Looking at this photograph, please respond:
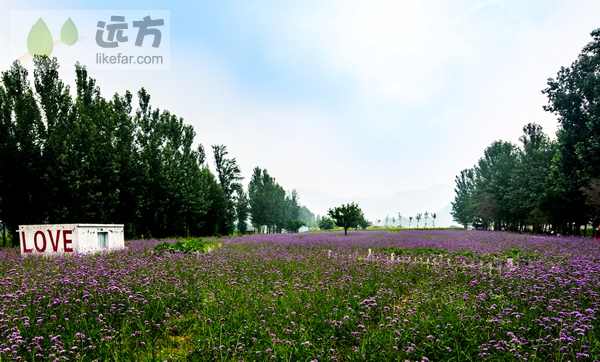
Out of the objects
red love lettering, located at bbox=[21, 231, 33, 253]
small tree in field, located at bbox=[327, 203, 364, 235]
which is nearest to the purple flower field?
red love lettering, located at bbox=[21, 231, 33, 253]

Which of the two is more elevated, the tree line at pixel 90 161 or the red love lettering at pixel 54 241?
the tree line at pixel 90 161

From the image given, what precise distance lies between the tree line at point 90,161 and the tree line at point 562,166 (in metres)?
37.0

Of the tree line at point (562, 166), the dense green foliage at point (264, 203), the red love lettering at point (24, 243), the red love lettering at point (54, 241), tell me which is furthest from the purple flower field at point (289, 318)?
the dense green foliage at point (264, 203)

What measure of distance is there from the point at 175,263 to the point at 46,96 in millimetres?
22925

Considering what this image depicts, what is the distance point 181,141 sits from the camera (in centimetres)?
4462

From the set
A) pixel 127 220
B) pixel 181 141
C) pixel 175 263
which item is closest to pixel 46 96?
pixel 127 220

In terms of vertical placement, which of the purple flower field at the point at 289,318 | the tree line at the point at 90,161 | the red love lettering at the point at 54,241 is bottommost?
the purple flower field at the point at 289,318

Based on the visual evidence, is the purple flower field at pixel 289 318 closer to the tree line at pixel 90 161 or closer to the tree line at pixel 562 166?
the tree line at pixel 90 161

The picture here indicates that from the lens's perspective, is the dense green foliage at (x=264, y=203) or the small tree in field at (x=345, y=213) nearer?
the small tree in field at (x=345, y=213)

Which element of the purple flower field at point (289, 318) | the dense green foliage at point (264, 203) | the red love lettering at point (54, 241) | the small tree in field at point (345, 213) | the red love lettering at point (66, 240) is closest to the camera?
the purple flower field at point (289, 318)

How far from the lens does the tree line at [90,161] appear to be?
24.5 m

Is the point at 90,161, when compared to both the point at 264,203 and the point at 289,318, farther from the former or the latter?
the point at 264,203

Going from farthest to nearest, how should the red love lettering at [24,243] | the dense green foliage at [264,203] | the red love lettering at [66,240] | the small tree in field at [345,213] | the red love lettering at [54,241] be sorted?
the dense green foliage at [264,203]
the small tree in field at [345,213]
the red love lettering at [24,243]
the red love lettering at [54,241]
the red love lettering at [66,240]

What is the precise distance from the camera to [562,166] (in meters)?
31.2
